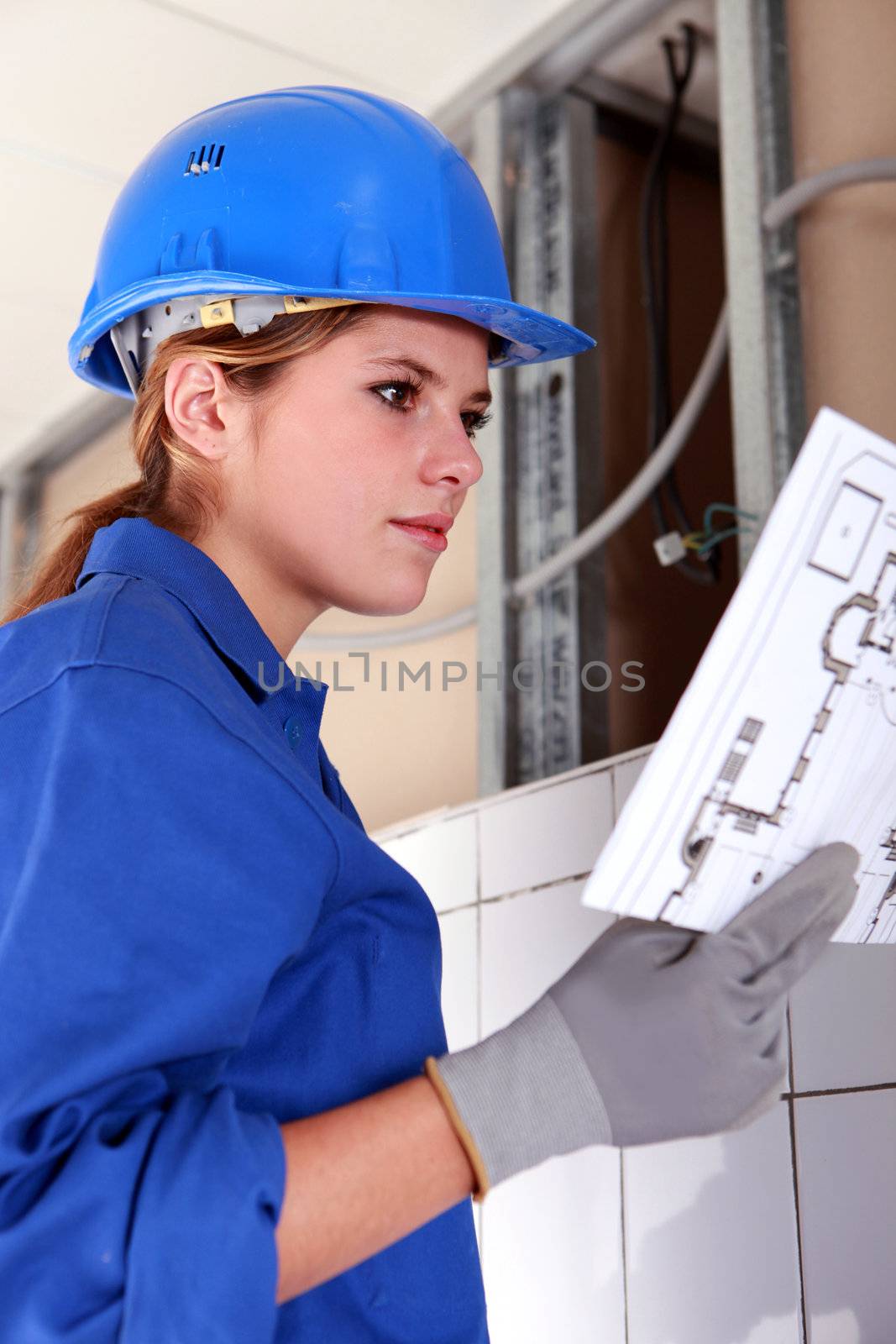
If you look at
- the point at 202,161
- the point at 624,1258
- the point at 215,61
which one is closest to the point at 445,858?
the point at 624,1258

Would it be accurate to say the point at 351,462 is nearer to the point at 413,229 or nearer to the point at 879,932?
the point at 413,229

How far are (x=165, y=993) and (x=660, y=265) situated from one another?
1.72 meters

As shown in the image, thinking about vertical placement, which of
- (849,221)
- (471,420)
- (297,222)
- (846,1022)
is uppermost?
(849,221)

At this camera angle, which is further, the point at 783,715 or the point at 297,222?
the point at 297,222

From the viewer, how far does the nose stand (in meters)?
1.09

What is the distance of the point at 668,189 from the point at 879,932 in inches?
64.8

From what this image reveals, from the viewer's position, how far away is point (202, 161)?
A: 1.13 metres

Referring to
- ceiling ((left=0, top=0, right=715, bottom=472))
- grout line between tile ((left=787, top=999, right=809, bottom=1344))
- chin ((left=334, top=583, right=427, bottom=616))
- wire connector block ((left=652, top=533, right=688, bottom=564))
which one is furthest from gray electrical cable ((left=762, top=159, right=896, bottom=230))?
grout line between tile ((left=787, top=999, right=809, bottom=1344))

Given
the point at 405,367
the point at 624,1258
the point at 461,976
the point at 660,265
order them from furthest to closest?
the point at 660,265
the point at 461,976
the point at 624,1258
the point at 405,367

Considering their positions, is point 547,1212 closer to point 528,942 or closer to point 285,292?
point 528,942

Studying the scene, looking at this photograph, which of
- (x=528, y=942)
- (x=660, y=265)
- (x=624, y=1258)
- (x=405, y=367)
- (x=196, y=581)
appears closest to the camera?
(x=196, y=581)

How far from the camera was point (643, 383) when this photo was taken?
219 centimetres

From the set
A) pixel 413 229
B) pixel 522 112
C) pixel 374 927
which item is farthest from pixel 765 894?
pixel 522 112

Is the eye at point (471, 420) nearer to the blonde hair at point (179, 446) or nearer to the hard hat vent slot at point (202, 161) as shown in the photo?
the blonde hair at point (179, 446)
